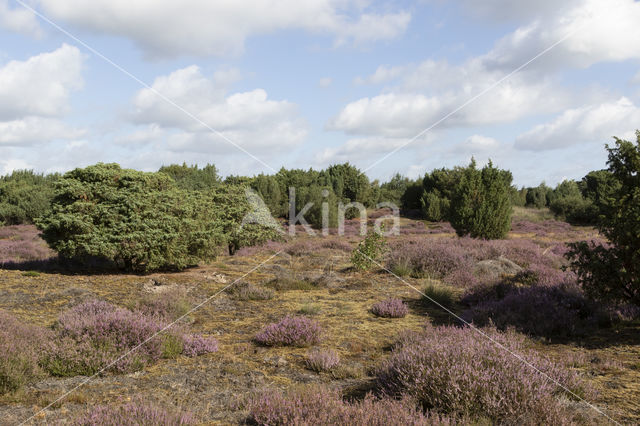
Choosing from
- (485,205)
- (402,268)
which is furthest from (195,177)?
(402,268)

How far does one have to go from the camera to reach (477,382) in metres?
4.04

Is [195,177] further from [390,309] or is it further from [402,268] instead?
[390,309]

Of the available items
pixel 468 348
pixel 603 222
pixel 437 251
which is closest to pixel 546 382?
pixel 468 348

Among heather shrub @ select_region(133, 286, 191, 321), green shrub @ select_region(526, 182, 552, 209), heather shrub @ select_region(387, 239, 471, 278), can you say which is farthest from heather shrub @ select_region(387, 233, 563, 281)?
green shrub @ select_region(526, 182, 552, 209)

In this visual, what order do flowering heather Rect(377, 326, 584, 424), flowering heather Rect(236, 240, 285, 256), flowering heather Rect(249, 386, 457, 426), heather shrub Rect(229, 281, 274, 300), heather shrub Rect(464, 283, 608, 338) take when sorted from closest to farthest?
flowering heather Rect(249, 386, 457, 426) < flowering heather Rect(377, 326, 584, 424) < heather shrub Rect(464, 283, 608, 338) < heather shrub Rect(229, 281, 274, 300) < flowering heather Rect(236, 240, 285, 256)

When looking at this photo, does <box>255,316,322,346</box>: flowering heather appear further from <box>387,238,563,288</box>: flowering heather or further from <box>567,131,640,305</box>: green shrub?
<box>387,238,563,288</box>: flowering heather

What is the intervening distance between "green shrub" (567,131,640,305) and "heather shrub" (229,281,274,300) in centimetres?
657

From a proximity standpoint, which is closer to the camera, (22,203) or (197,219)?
(197,219)

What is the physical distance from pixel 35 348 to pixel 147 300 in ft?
9.58

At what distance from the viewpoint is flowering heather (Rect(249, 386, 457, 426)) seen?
346cm

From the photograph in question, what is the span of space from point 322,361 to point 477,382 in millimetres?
2211

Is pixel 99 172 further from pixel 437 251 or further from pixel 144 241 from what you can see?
pixel 437 251

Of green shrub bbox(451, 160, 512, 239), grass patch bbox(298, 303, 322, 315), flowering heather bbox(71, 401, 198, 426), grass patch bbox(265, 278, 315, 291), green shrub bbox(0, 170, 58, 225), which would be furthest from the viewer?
green shrub bbox(0, 170, 58, 225)

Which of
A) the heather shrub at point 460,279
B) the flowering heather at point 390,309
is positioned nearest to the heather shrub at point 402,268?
the heather shrub at point 460,279
